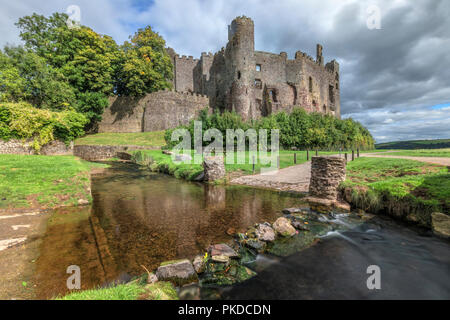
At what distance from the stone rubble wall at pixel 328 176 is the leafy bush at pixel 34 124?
23597mm

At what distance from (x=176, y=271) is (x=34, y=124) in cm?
2230

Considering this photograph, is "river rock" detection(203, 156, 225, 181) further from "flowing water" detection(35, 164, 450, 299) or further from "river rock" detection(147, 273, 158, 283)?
"river rock" detection(147, 273, 158, 283)

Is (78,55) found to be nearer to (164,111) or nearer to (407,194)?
(164,111)

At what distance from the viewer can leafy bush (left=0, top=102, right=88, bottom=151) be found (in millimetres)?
16142

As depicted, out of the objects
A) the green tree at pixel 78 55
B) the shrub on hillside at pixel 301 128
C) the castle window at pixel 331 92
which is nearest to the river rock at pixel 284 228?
the shrub on hillside at pixel 301 128

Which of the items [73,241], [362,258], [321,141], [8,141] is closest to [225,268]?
[362,258]

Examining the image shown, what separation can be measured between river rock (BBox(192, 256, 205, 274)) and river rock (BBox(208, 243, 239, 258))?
0.29 m

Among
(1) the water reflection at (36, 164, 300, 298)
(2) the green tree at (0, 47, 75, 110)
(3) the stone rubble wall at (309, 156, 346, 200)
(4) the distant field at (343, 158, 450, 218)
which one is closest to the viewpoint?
(1) the water reflection at (36, 164, 300, 298)

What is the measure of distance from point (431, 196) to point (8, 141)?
27.1 metres

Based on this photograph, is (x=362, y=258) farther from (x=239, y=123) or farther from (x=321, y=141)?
(x=321, y=141)

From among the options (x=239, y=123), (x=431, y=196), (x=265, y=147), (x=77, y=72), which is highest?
(x=77, y=72)

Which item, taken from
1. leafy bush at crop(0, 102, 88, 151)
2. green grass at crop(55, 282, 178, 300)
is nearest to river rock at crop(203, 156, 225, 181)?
green grass at crop(55, 282, 178, 300)
